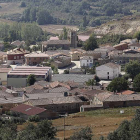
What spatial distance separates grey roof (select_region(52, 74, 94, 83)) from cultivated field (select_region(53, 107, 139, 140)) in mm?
12352

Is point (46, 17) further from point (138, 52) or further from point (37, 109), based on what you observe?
point (37, 109)

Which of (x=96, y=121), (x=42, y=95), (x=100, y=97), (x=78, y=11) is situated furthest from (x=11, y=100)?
(x=78, y=11)

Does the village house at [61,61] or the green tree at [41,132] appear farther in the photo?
the village house at [61,61]

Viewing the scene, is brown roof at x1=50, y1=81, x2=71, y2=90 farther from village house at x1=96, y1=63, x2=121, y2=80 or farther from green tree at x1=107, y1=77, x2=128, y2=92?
village house at x1=96, y1=63, x2=121, y2=80

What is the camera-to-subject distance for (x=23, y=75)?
4925 cm

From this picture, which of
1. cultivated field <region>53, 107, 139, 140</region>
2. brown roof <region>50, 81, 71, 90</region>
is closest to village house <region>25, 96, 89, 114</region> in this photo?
cultivated field <region>53, 107, 139, 140</region>

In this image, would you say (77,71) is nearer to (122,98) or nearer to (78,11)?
(122,98)

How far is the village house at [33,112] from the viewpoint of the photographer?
1372 inches

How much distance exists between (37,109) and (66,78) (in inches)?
554

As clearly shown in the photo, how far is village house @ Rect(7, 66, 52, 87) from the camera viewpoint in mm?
48844

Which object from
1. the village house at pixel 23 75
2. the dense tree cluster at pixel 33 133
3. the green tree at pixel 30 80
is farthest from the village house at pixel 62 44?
the dense tree cluster at pixel 33 133

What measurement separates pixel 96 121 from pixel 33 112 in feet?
14.4

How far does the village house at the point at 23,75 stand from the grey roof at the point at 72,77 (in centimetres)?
83

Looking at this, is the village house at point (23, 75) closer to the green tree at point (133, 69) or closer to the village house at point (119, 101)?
the green tree at point (133, 69)
